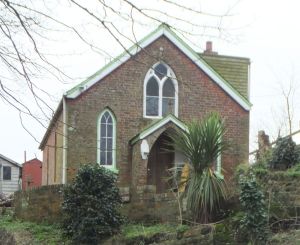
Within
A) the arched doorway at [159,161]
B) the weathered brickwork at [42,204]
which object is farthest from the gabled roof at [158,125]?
the weathered brickwork at [42,204]

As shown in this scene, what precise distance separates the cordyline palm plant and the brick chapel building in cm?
769

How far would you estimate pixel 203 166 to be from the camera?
1340 cm

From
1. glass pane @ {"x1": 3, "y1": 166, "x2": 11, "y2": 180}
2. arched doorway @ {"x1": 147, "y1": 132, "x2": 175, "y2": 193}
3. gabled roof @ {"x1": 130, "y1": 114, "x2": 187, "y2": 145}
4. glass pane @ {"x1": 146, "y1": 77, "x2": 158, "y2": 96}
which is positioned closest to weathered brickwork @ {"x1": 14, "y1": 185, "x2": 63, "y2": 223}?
gabled roof @ {"x1": 130, "y1": 114, "x2": 187, "y2": 145}

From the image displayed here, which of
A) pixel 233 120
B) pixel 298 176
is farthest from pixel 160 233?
pixel 233 120

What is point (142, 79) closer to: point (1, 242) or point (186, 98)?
point (186, 98)

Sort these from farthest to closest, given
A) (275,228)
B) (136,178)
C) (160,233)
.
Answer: (136,178) < (160,233) < (275,228)

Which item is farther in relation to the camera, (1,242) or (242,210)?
(1,242)

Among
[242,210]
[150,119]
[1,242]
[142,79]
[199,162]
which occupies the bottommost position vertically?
[1,242]

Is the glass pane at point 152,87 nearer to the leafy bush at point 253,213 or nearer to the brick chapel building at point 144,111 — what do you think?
the brick chapel building at point 144,111

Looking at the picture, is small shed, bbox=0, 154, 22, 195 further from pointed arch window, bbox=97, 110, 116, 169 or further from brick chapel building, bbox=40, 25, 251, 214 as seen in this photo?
pointed arch window, bbox=97, 110, 116, 169

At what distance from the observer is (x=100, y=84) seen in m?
22.5

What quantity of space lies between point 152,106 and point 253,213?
39.7 feet

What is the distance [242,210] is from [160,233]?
5.65 ft

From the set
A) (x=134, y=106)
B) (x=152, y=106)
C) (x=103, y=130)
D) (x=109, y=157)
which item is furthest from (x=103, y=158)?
(x=152, y=106)
